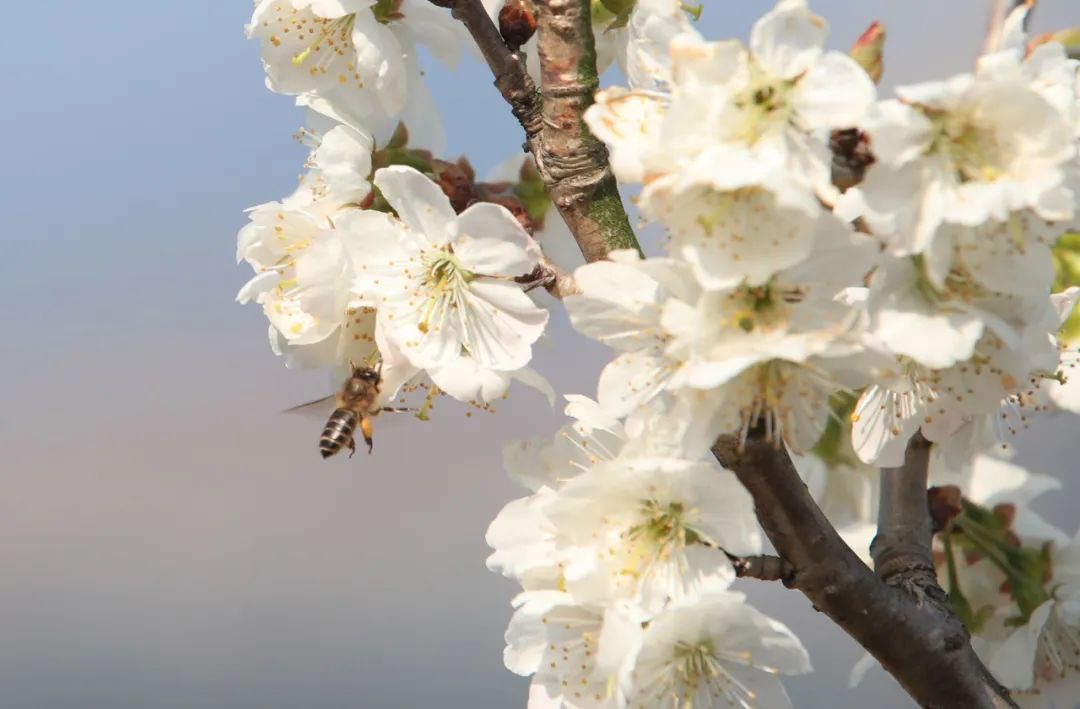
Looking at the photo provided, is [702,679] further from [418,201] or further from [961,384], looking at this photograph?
[418,201]

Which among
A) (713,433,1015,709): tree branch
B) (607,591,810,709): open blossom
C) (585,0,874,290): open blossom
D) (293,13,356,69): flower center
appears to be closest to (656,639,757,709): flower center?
(607,591,810,709): open blossom

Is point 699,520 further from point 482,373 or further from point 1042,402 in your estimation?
point 1042,402

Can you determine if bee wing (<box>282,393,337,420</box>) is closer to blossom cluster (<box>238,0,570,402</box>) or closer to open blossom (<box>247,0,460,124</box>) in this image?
blossom cluster (<box>238,0,570,402</box>)

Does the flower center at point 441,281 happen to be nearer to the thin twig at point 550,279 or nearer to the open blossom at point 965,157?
the thin twig at point 550,279

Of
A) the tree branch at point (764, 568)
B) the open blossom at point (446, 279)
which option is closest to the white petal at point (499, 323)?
the open blossom at point (446, 279)

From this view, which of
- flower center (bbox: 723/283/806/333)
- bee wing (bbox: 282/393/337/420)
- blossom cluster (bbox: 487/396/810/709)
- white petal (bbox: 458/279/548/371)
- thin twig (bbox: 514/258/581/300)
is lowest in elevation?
bee wing (bbox: 282/393/337/420)

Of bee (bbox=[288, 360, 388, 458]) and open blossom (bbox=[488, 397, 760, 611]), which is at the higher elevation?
open blossom (bbox=[488, 397, 760, 611])
